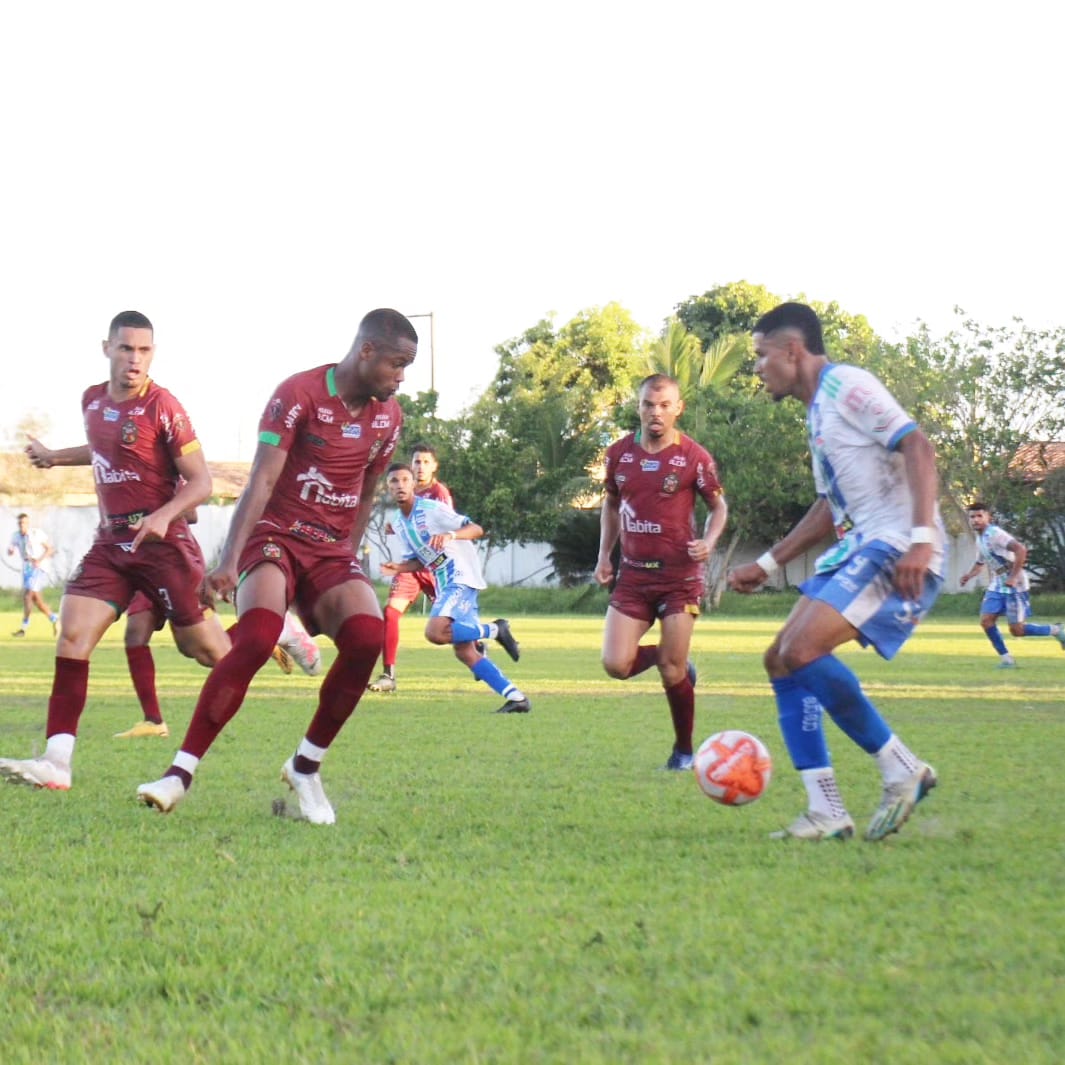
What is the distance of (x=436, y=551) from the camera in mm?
14281

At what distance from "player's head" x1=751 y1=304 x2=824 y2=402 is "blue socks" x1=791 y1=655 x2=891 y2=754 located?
1117 mm

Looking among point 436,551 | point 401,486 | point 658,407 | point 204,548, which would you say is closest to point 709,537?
point 658,407

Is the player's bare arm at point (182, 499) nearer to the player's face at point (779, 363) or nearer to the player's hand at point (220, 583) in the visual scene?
the player's hand at point (220, 583)

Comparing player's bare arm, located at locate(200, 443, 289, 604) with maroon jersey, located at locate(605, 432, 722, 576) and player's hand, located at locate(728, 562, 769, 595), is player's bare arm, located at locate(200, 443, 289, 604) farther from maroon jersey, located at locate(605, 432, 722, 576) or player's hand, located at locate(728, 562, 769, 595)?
maroon jersey, located at locate(605, 432, 722, 576)

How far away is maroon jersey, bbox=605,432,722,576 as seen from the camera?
31.8ft

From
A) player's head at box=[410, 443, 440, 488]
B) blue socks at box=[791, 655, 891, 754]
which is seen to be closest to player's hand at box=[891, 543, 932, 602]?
blue socks at box=[791, 655, 891, 754]

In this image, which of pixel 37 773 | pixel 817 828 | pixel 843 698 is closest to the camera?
pixel 817 828

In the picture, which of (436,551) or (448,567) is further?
(448,567)

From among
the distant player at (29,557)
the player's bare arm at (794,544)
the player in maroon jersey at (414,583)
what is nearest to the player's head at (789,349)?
the player's bare arm at (794,544)

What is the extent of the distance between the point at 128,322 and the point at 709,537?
3462 mm

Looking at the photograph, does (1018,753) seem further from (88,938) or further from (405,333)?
(88,938)

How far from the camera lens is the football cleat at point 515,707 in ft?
43.0

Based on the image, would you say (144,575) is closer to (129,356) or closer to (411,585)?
(129,356)

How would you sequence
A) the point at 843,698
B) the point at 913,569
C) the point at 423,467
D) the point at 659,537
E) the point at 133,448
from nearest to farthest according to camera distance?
the point at 913,569 < the point at 843,698 < the point at 133,448 < the point at 659,537 < the point at 423,467
